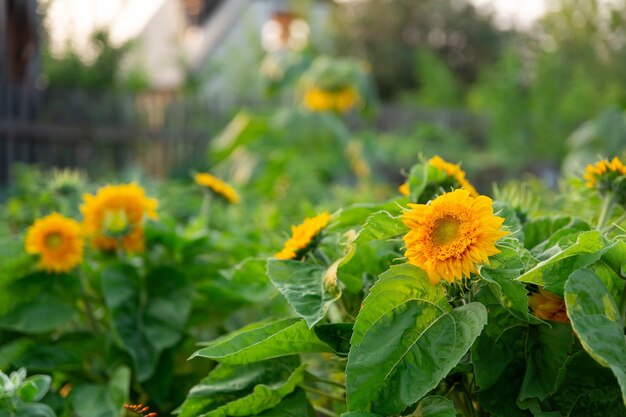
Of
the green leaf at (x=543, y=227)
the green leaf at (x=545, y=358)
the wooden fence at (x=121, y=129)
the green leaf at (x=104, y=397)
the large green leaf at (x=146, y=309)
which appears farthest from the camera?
the wooden fence at (x=121, y=129)

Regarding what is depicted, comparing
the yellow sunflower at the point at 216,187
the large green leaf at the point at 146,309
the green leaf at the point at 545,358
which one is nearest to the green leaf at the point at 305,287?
the green leaf at the point at 545,358

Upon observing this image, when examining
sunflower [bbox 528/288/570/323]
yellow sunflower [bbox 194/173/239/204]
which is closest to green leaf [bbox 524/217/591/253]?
sunflower [bbox 528/288/570/323]

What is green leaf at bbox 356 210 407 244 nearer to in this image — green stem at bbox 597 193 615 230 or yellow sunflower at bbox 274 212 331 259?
yellow sunflower at bbox 274 212 331 259

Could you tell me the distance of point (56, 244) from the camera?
1.58m

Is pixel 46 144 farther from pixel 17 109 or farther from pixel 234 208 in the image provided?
pixel 234 208

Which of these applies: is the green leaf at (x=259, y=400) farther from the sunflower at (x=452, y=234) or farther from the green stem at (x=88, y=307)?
the green stem at (x=88, y=307)

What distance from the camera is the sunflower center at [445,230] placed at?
0.92 m

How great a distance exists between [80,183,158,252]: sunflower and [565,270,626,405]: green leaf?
926 millimetres

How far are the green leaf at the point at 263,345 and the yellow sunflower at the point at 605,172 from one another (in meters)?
0.46

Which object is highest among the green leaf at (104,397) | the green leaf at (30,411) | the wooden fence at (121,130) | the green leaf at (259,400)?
the green leaf at (259,400)

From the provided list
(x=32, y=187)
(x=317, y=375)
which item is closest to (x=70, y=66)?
(x=32, y=187)

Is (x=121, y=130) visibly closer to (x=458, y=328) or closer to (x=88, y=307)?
(x=88, y=307)

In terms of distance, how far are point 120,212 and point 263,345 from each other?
2.08 feet

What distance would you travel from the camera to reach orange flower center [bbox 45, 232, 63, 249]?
158 centimetres
